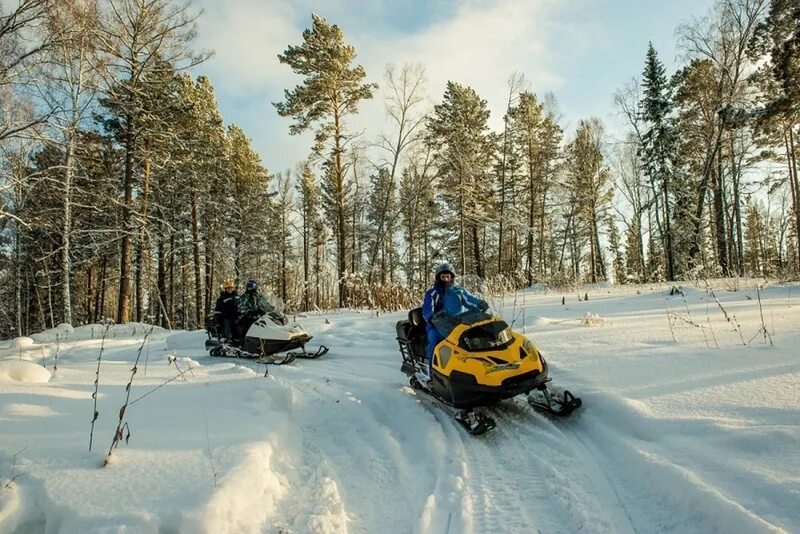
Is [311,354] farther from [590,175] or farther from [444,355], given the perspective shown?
[590,175]

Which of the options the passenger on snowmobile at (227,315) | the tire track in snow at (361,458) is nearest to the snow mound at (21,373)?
the tire track in snow at (361,458)

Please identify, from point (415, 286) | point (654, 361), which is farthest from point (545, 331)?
point (415, 286)

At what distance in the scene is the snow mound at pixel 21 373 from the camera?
448 cm

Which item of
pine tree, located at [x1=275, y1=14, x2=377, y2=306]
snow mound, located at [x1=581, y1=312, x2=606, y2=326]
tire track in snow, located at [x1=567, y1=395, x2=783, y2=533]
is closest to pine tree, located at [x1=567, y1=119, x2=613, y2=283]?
pine tree, located at [x1=275, y1=14, x2=377, y2=306]

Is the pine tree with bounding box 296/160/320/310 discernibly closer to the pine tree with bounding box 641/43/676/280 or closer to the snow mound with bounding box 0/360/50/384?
the pine tree with bounding box 641/43/676/280

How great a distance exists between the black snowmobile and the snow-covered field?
2.78 metres

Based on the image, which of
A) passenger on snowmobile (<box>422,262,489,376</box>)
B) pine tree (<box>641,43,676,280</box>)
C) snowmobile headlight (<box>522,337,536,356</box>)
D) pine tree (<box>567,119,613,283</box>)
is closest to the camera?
snowmobile headlight (<box>522,337,536,356</box>)

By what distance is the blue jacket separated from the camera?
17.5ft

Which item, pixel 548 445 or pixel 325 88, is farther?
pixel 325 88

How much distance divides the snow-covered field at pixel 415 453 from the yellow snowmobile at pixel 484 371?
17cm

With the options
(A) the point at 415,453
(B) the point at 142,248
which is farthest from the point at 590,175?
(A) the point at 415,453

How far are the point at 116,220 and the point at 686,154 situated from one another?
1098 inches

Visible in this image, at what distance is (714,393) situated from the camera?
4.07 meters

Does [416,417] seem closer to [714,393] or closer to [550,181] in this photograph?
[714,393]
